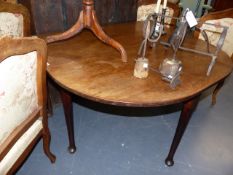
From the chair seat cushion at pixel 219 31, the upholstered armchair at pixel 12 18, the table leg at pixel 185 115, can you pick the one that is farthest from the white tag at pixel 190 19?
the upholstered armchair at pixel 12 18

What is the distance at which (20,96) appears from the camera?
966 mm

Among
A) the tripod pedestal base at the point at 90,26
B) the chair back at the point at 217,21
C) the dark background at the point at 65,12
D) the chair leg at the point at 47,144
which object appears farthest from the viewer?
the chair back at the point at 217,21

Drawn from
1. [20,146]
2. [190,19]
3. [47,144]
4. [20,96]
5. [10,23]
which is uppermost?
[190,19]

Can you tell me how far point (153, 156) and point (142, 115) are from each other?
1.40ft

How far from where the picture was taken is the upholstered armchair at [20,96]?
0.81 meters

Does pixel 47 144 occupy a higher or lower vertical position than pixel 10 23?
lower

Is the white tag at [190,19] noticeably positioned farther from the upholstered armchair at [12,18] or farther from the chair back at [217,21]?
the upholstered armchair at [12,18]

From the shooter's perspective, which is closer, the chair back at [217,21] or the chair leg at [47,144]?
the chair leg at [47,144]

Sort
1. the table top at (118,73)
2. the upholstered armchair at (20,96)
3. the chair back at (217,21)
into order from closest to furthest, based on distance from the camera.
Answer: the upholstered armchair at (20,96) → the table top at (118,73) → the chair back at (217,21)

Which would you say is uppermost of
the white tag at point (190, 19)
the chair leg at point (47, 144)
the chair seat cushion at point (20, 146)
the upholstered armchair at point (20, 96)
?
the white tag at point (190, 19)

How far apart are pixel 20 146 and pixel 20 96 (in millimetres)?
271

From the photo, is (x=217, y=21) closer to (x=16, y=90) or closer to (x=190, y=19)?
(x=190, y=19)

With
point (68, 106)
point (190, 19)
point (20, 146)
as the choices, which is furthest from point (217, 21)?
point (20, 146)

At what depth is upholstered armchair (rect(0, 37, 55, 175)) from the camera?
2.67 ft
